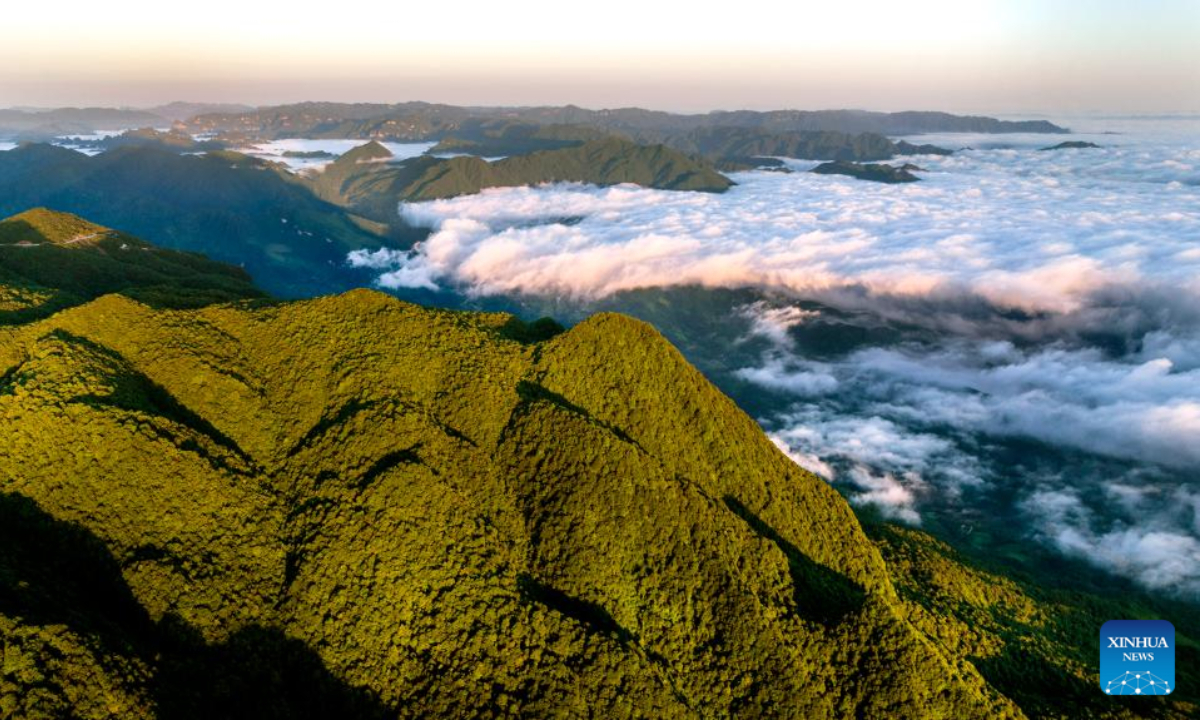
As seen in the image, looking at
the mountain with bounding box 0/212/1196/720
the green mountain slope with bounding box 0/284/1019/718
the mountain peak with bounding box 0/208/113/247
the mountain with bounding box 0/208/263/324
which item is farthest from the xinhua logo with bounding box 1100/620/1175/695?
the mountain peak with bounding box 0/208/113/247

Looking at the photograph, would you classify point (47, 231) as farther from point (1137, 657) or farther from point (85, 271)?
point (1137, 657)

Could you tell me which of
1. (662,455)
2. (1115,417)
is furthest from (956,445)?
(662,455)

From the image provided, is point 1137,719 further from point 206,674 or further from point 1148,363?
point 1148,363

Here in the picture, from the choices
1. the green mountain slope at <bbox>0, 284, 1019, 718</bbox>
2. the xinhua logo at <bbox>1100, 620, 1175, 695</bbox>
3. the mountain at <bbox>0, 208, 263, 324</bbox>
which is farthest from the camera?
the mountain at <bbox>0, 208, 263, 324</bbox>

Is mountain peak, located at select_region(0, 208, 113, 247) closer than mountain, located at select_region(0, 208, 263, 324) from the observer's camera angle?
No

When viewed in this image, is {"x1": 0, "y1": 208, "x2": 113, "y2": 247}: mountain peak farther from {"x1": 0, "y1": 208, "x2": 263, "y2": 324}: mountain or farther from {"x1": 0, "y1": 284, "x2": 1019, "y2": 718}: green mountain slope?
{"x1": 0, "y1": 284, "x2": 1019, "y2": 718}: green mountain slope
